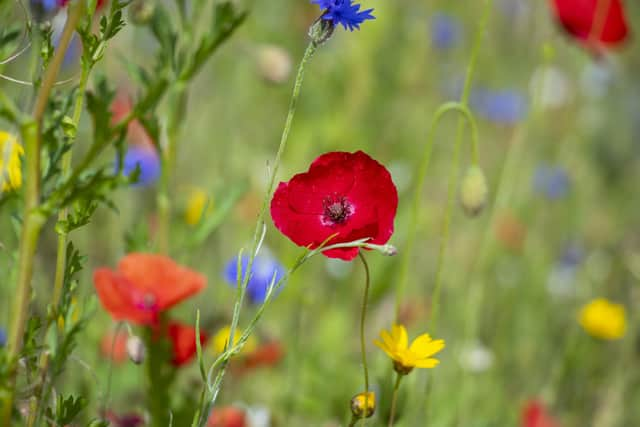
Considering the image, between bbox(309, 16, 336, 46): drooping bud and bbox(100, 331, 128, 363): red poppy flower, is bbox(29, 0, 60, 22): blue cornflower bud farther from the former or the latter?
bbox(100, 331, 128, 363): red poppy flower

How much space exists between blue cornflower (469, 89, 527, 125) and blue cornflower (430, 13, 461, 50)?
308 millimetres

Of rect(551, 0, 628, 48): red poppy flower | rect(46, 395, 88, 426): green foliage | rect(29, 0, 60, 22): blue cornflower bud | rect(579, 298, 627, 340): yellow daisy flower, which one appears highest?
rect(551, 0, 628, 48): red poppy flower

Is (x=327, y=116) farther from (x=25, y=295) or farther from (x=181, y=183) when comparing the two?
(x=25, y=295)

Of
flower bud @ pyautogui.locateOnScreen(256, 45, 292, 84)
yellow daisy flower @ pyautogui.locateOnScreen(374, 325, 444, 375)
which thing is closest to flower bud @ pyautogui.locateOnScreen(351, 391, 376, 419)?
yellow daisy flower @ pyautogui.locateOnScreen(374, 325, 444, 375)

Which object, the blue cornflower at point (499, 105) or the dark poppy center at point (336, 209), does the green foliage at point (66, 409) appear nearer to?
the dark poppy center at point (336, 209)

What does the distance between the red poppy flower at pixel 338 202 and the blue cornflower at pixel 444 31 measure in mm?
3294

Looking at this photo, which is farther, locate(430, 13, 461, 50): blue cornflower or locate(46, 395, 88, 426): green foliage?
locate(430, 13, 461, 50): blue cornflower

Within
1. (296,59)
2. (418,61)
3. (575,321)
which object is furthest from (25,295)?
(418,61)

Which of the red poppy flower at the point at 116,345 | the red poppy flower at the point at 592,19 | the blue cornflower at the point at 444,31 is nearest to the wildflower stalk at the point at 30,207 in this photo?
the red poppy flower at the point at 116,345

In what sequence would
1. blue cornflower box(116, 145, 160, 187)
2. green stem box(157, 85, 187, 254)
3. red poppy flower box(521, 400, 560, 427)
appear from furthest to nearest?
1. blue cornflower box(116, 145, 160, 187)
2. red poppy flower box(521, 400, 560, 427)
3. green stem box(157, 85, 187, 254)

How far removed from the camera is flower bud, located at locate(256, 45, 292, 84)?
1.81 meters

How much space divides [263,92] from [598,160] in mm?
1355

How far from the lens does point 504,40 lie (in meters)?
4.42

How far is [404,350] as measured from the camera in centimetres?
94
